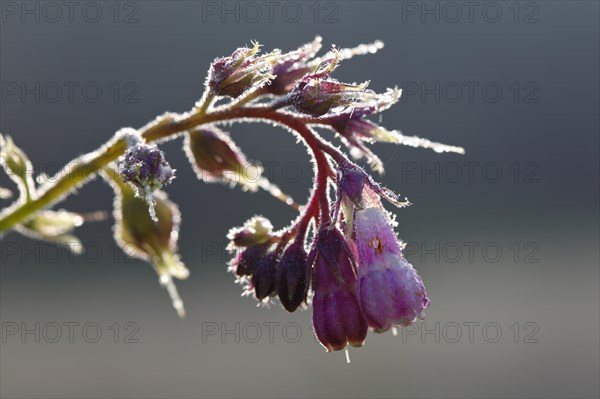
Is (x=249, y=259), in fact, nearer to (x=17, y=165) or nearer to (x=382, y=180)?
(x=17, y=165)

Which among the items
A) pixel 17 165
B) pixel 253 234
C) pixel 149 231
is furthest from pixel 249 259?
pixel 17 165

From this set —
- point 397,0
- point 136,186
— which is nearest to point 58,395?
point 136,186

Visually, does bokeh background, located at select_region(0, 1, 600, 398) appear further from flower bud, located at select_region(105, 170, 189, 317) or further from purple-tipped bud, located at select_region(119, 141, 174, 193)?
purple-tipped bud, located at select_region(119, 141, 174, 193)

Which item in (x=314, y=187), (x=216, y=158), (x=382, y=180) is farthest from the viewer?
(x=382, y=180)

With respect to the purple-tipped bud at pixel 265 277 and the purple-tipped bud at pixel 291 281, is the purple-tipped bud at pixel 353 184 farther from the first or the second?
the purple-tipped bud at pixel 265 277

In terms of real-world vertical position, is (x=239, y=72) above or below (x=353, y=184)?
above

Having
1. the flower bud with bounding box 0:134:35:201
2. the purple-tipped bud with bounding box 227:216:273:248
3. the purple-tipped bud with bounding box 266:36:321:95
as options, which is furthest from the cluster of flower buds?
the flower bud with bounding box 0:134:35:201

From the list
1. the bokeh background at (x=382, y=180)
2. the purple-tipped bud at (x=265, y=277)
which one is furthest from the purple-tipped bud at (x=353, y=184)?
the bokeh background at (x=382, y=180)
